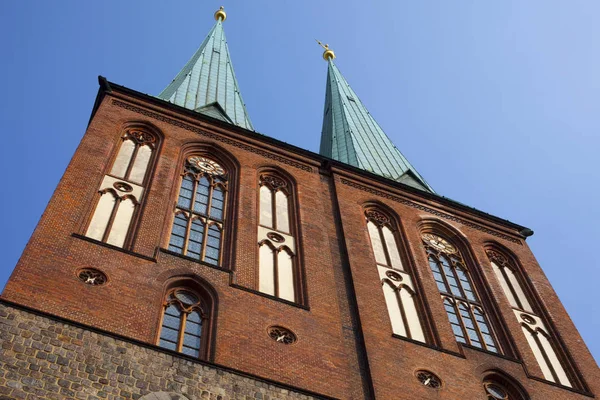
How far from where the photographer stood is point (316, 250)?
17.1 meters

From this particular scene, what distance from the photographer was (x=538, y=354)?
56.4ft

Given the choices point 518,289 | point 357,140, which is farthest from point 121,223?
point 357,140

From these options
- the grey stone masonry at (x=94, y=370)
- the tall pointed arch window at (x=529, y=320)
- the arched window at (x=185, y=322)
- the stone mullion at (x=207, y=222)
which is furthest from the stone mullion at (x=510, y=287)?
the grey stone masonry at (x=94, y=370)

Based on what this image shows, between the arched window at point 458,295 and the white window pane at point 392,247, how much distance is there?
92cm

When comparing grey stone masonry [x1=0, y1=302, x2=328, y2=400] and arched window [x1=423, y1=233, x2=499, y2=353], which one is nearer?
grey stone masonry [x1=0, y1=302, x2=328, y2=400]

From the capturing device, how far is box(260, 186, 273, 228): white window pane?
58.7 feet

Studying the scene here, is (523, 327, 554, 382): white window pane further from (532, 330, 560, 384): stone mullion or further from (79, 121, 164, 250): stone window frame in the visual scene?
(79, 121, 164, 250): stone window frame

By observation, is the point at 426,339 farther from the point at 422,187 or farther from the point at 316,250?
the point at 422,187

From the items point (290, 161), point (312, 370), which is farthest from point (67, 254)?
point (290, 161)

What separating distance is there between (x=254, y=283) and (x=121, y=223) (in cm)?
272

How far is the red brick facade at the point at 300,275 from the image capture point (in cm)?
1291

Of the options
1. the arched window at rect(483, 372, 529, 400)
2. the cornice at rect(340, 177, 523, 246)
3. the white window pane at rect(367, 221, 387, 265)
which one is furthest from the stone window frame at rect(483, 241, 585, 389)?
the white window pane at rect(367, 221, 387, 265)

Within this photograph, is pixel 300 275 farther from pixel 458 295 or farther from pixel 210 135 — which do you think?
pixel 210 135

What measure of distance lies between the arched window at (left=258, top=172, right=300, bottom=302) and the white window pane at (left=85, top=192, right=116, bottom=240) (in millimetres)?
2998
